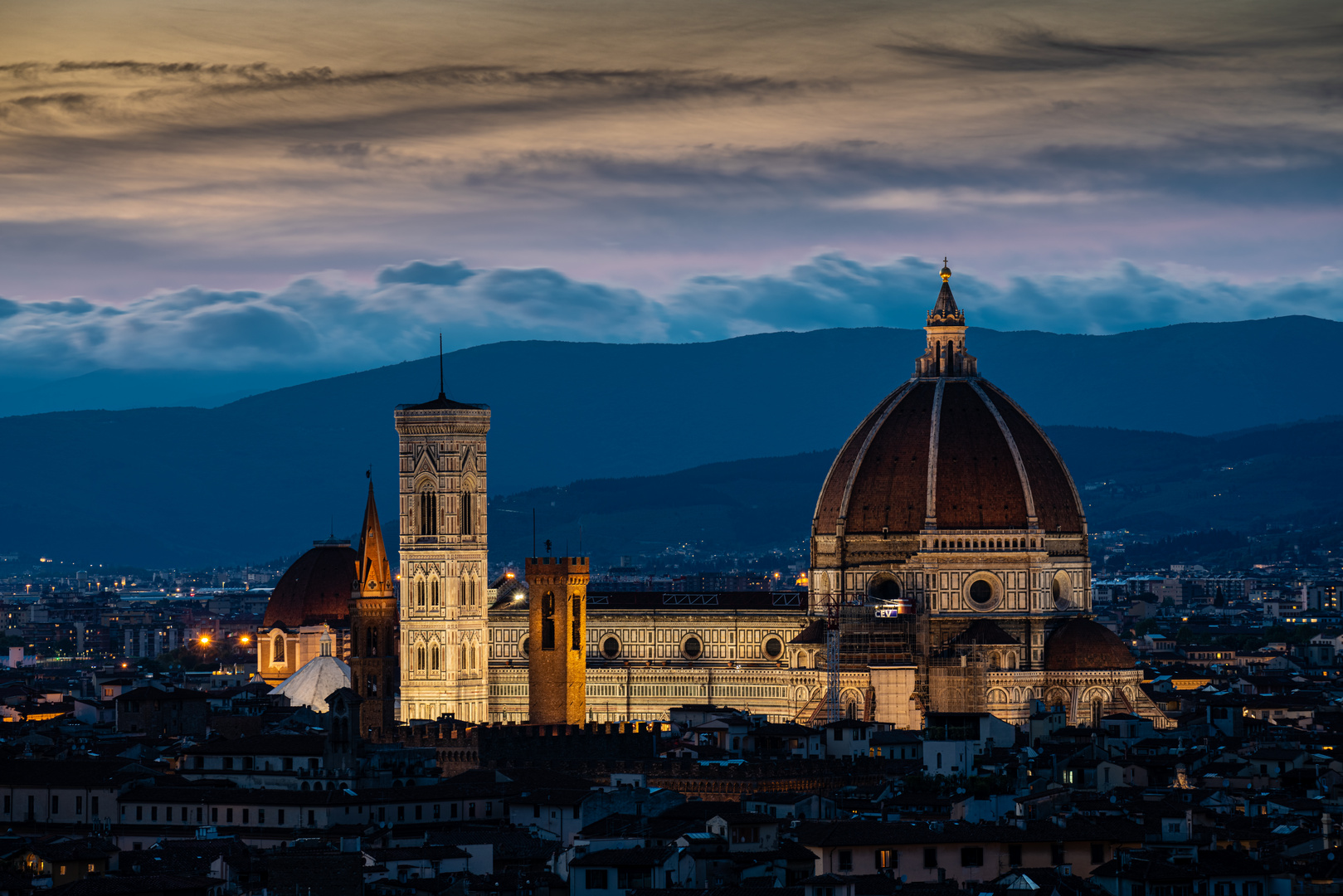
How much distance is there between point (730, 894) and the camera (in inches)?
2689

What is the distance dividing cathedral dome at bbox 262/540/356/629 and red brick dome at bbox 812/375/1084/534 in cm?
→ 4358

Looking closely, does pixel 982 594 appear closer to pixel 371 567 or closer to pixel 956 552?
pixel 956 552

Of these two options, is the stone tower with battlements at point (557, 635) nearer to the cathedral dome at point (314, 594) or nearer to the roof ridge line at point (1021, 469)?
the roof ridge line at point (1021, 469)

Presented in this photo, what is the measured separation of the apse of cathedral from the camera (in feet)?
446

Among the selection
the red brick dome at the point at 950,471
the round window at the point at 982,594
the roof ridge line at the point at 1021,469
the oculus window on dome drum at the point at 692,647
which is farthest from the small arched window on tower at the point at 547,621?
the roof ridge line at the point at 1021,469

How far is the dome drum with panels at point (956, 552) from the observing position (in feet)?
445

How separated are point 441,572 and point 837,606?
1687 centimetres

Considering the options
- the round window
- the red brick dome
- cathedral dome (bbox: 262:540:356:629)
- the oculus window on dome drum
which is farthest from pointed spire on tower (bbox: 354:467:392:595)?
cathedral dome (bbox: 262:540:356:629)

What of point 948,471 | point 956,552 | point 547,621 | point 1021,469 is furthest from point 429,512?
point 1021,469

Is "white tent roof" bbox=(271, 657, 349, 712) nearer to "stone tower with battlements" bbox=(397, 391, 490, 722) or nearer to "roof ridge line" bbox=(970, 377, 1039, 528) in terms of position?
"stone tower with battlements" bbox=(397, 391, 490, 722)

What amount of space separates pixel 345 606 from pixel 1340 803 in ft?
326

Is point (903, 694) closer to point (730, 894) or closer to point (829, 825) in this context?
point (829, 825)

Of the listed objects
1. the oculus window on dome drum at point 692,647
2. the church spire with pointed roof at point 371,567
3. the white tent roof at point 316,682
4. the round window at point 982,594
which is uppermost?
the church spire with pointed roof at point 371,567

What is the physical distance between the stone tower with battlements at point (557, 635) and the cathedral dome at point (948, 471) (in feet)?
40.7
